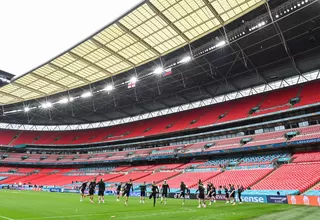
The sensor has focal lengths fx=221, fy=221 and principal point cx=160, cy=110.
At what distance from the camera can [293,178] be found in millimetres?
20531

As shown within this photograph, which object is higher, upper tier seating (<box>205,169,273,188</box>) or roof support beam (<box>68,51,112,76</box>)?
roof support beam (<box>68,51,112,76</box>)

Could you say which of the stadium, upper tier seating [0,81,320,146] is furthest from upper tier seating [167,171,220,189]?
upper tier seating [0,81,320,146]

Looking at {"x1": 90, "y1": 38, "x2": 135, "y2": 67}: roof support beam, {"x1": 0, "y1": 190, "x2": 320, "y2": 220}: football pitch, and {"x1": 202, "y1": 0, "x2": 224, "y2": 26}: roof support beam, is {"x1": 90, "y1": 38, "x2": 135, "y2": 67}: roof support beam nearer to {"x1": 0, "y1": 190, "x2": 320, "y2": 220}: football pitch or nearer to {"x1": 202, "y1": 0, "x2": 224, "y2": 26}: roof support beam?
{"x1": 202, "y1": 0, "x2": 224, "y2": 26}: roof support beam

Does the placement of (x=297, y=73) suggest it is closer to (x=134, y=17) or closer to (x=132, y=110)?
(x=134, y=17)

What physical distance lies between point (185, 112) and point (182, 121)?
4.33m

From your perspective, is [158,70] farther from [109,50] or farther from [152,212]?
[152,212]

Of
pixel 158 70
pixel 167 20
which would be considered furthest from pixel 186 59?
pixel 167 20

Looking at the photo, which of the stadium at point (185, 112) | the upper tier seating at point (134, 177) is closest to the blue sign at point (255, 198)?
the stadium at point (185, 112)

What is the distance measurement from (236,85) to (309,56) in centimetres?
1268

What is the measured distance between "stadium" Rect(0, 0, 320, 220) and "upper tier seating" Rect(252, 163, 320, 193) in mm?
111

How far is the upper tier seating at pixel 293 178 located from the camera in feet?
61.3

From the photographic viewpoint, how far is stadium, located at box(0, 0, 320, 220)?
59.3 feet

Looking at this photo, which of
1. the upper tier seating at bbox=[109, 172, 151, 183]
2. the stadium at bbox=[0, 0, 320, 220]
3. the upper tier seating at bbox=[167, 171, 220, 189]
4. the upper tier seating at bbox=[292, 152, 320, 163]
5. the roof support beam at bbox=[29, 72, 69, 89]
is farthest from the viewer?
the upper tier seating at bbox=[109, 172, 151, 183]

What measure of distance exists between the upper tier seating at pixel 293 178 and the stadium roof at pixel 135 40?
54.8 feet
